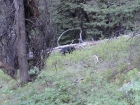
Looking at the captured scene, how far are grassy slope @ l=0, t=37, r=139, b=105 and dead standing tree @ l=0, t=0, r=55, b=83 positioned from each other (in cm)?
65

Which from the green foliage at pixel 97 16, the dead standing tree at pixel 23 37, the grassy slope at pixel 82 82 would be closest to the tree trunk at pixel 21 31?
the dead standing tree at pixel 23 37

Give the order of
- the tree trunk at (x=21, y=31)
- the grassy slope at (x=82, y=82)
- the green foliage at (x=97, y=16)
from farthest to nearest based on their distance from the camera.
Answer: the green foliage at (x=97, y=16)
the tree trunk at (x=21, y=31)
the grassy slope at (x=82, y=82)

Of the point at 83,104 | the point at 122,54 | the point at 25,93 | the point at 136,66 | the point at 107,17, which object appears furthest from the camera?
the point at 107,17

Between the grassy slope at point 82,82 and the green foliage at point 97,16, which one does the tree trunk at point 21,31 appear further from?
the green foliage at point 97,16

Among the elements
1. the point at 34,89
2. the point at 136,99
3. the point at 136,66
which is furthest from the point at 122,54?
the point at 136,99

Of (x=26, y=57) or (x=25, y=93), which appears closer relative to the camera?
(x=25, y=93)

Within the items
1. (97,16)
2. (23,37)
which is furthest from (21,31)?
(97,16)

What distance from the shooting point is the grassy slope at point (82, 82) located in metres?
6.28

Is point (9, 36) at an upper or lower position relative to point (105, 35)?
upper

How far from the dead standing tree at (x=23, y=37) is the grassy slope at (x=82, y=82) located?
0.65 metres

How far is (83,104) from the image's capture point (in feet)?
20.1

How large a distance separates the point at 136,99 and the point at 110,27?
14.7 meters

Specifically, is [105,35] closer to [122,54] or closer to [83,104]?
[122,54]

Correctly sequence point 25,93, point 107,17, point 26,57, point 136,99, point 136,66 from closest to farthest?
point 136,99, point 25,93, point 136,66, point 26,57, point 107,17
